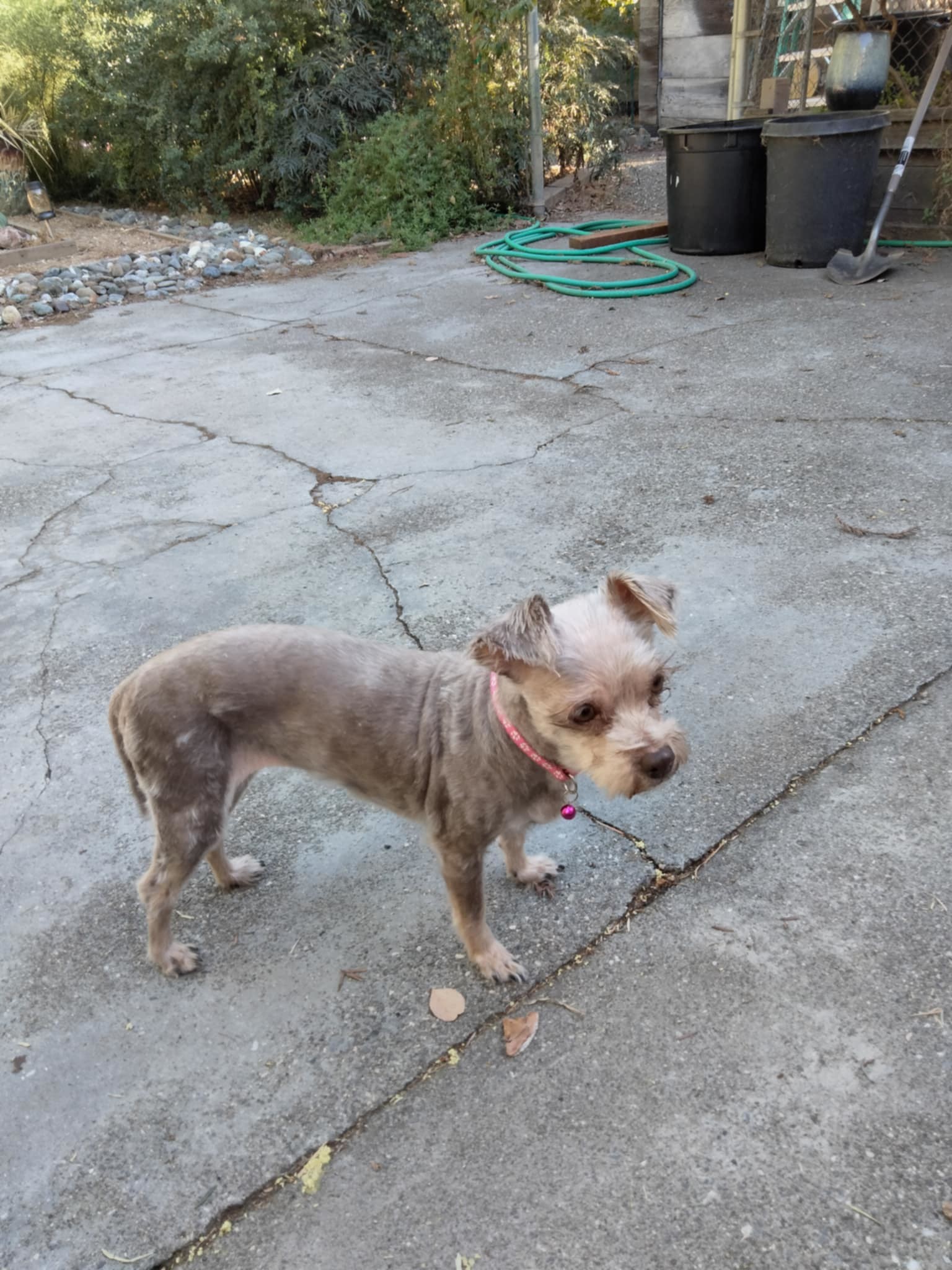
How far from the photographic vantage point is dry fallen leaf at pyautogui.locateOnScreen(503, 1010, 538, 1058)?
219 cm

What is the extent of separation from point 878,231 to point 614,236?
110 inches

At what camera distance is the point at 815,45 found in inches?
392

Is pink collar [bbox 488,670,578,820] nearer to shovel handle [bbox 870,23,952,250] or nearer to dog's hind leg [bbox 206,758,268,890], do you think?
dog's hind leg [bbox 206,758,268,890]

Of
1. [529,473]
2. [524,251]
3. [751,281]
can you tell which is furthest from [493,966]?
[524,251]

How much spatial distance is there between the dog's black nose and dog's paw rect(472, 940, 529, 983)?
0.74 metres

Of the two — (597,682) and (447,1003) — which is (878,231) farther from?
(447,1003)

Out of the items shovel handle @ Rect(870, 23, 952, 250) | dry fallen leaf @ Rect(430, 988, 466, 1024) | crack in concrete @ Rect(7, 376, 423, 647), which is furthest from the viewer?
shovel handle @ Rect(870, 23, 952, 250)

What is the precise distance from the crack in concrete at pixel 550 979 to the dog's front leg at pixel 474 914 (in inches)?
3.5

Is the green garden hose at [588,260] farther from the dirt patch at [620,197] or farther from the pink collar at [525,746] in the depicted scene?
the pink collar at [525,746]

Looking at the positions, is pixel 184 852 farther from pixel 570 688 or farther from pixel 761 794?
pixel 761 794

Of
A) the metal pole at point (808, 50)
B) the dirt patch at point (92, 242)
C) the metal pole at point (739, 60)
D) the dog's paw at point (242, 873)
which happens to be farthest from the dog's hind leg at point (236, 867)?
the metal pole at point (739, 60)

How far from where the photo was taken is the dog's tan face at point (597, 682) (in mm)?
1968

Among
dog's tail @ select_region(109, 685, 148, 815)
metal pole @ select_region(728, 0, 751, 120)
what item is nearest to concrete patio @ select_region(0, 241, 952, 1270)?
dog's tail @ select_region(109, 685, 148, 815)

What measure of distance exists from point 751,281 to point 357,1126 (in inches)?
316
